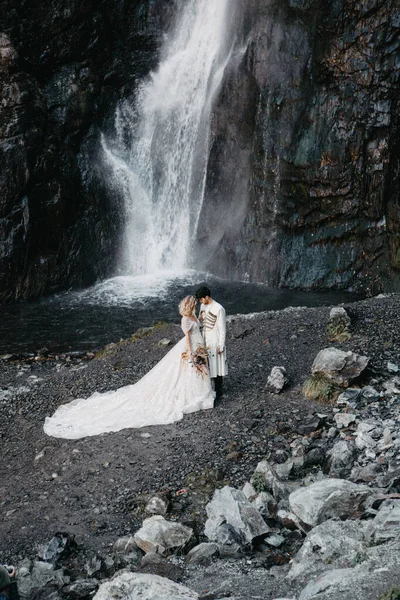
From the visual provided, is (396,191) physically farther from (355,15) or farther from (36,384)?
(36,384)

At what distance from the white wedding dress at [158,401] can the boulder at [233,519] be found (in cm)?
309

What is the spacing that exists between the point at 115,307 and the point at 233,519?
16.0 meters

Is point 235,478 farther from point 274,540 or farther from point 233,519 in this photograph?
point 274,540

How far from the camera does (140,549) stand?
7.92m

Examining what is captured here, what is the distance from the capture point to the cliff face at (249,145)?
24156 mm

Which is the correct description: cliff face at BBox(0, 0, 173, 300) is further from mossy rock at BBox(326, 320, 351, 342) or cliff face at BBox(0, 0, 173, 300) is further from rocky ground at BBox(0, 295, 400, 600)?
mossy rock at BBox(326, 320, 351, 342)

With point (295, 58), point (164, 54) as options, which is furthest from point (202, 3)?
point (295, 58)

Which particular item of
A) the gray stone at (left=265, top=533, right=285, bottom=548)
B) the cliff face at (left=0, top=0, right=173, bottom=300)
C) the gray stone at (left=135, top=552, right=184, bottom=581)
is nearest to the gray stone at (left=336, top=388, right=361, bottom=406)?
the gray stone at (left=265, top=533, right=285, bottom=548)

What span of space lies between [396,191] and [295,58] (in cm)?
631

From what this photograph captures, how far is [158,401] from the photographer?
37.8 feet

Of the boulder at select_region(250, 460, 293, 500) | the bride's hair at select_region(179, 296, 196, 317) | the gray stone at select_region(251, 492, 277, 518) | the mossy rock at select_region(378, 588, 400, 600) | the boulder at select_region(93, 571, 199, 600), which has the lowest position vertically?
the boulder at select_region(93, 571, 199, 600)

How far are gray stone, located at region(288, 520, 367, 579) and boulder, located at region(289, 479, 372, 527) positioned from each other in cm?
37

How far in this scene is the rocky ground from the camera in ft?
22.1

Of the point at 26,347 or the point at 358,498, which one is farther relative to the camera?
the point at 26,347
